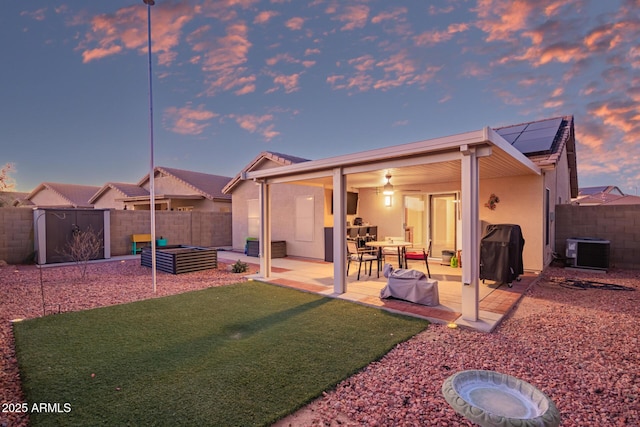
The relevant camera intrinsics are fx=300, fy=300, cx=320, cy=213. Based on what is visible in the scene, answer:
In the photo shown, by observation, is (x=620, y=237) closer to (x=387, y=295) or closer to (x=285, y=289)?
(x=387, y=295)

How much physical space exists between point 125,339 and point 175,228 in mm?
10563

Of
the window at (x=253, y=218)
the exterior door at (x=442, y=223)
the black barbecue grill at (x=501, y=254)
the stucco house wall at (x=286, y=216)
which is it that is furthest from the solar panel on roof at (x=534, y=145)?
the window at (x=253, y=218)

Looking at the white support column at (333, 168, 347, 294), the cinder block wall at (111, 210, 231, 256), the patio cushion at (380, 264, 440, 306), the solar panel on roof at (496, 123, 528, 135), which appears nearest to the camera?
the patio cushion at (380, 264, 440, 306)

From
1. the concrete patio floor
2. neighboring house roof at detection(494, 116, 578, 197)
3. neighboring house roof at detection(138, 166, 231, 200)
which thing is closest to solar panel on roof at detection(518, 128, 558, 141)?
neighboring house roof at detection(494, 116, 578, 197)

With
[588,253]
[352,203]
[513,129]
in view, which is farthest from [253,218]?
[588,253]

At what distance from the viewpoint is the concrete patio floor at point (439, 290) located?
4.38 m

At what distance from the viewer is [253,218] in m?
12.8

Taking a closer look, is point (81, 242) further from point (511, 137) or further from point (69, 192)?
point (69, 192)

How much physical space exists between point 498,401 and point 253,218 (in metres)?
11.5

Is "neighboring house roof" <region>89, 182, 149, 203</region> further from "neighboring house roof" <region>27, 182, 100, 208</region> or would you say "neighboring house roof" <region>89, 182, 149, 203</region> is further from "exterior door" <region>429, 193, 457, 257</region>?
"exterior door" <region>429, 193, 457, 257</region>

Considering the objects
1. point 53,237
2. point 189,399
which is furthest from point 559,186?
point 53,237

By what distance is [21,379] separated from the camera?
8.66 feet

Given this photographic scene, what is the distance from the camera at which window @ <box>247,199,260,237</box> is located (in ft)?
41.4

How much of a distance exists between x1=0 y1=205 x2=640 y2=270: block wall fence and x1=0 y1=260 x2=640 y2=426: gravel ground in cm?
309
